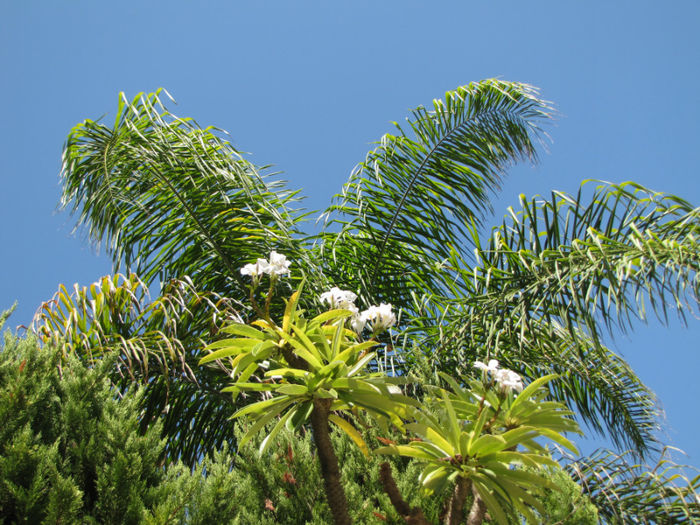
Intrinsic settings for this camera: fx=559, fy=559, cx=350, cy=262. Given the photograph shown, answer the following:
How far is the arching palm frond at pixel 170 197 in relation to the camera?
3762 mm

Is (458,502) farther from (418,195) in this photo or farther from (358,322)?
(418,195)

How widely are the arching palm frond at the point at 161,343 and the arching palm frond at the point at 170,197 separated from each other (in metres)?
0.45

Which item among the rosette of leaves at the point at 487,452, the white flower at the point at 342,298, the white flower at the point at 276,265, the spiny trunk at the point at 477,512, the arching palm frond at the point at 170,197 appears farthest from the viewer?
the arching palm frond at the point at 170,197

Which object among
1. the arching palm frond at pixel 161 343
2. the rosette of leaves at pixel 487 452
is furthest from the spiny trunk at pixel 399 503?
the arching palm frond at pixel 161 343

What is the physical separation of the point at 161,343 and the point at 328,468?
Answer: 188 centimetres

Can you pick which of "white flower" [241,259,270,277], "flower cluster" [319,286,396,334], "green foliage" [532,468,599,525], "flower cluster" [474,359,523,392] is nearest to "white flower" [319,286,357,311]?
"flower cluster" [319,286,396,334]

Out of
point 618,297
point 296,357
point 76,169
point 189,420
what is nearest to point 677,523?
point 618,297

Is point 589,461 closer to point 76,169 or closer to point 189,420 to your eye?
point 189,420

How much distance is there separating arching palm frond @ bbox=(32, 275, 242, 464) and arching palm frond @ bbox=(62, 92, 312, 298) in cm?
45

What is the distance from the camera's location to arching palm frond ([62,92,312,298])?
12.3 ft

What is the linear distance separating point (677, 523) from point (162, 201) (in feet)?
11.4

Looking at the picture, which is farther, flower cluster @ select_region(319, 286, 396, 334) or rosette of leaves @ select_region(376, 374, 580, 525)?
flower cluster @ select_region(319, 286, 396, 334)

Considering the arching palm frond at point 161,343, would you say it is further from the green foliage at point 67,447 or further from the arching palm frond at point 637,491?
the arching palm frond at point 637,491

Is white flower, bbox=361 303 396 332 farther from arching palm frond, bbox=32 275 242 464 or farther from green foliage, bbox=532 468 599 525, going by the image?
arching palm frond, bbox=32 275 242 464
